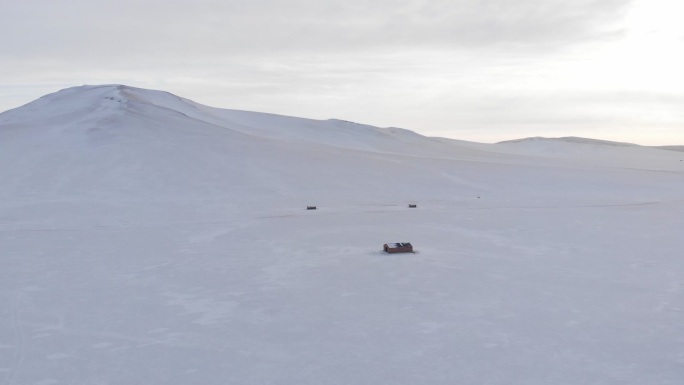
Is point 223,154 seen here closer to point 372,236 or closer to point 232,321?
point 372,236

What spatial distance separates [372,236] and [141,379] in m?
9.41

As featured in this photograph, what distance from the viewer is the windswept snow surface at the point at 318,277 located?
735cm

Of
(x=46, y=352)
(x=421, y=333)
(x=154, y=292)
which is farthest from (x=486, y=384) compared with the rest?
(x=154, y=292)

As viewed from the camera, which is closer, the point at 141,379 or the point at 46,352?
the point at 141,379

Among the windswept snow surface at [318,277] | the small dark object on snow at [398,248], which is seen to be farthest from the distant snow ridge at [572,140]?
the small dark object on snow at [398,248]

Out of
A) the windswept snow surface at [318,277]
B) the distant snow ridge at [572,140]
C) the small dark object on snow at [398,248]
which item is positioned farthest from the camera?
the distant snow ridge at [572,140]

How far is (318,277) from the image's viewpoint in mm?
11352

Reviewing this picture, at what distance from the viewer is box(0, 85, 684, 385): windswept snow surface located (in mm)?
7352

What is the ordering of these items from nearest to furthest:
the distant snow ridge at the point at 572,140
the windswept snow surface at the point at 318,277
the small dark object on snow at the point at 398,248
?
the windswept snow surface at the point at 318,277
the small dark object on snow at the point at 398,248
the distant snow ridge at the point at 572,140

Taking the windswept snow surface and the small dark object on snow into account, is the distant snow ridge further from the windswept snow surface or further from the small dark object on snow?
the small dark object on snow

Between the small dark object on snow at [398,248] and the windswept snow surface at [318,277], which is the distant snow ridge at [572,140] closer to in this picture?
the windswept snow surface at [318,277]

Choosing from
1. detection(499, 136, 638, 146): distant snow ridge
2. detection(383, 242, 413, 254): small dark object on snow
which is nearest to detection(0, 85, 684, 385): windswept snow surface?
detection(383, 242, 413, 254): small dark object on snow

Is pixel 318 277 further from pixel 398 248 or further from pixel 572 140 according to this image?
pixel 572 140

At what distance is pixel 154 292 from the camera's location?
1052cm
